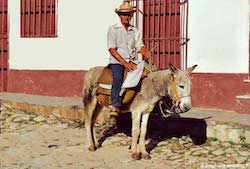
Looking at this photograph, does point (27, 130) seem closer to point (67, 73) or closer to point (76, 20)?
point (67, 73)

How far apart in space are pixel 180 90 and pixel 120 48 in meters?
1.26

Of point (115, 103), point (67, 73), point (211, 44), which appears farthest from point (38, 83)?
point (115, 103)

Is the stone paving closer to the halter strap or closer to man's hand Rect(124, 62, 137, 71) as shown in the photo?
the halter strap

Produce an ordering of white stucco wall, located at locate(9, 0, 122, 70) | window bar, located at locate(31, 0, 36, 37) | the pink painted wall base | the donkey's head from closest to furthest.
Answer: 1. the donkey's head
2. the pink painted wall base
3. white stucco wall, located at locate(9, 0, 122, 70)
4. window bar, located at locate(31, 0, 36, 37)

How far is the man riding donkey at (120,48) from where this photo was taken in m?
7.42

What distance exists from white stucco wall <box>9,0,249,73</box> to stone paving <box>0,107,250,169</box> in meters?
2.39

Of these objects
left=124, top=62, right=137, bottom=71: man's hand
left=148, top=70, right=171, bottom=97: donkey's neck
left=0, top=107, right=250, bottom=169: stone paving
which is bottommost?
left=0, top=107, right=250, bottom=169: stone paving

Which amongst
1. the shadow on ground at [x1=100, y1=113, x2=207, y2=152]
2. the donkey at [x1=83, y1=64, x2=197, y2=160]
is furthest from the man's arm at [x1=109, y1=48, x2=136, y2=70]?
the shadow on ground at [x1=100, y1=113, x2=207, y2=152]

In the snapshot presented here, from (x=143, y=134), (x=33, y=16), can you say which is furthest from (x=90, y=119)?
(x=33, y=16)

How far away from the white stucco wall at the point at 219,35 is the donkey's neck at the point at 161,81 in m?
3.08

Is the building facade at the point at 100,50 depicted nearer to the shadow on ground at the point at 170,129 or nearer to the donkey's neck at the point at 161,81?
the shadow on ground at the point at 170,129

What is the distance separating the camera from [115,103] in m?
7.45

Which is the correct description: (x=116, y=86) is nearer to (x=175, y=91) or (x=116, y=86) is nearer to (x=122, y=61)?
(x=122, y=61)

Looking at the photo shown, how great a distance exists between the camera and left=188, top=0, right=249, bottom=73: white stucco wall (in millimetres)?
9922
